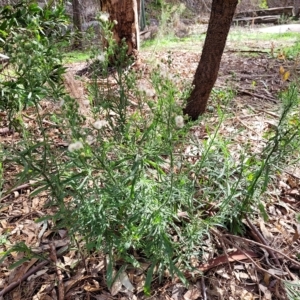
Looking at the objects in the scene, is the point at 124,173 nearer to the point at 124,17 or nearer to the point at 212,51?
the point at 212,51

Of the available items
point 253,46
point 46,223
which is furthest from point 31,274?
point 253,46

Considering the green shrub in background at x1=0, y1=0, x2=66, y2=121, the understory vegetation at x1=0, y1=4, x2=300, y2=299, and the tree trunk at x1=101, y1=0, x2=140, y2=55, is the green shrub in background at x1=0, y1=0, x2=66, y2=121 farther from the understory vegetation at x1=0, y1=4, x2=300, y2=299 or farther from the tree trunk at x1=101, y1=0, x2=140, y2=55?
the tree trunk at x1=101, y1=0, x2=140, y2=55

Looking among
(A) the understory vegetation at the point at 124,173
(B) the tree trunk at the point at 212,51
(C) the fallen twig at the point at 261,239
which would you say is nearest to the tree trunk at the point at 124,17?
(B) the tree trunk at the point at 212,51

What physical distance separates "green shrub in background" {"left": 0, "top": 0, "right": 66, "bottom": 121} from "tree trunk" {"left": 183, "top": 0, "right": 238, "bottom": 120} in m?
1.00

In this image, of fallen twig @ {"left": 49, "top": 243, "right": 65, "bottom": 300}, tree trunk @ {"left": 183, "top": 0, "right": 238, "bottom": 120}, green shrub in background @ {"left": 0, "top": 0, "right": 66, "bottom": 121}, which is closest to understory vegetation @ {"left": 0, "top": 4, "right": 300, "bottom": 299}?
green shrub in background @ {"left": 0, "top": 0, "right": 66, "bottom": 121}

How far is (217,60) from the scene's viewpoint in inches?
88.6

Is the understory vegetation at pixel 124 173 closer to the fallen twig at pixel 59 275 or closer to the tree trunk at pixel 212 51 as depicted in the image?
the fallen twig at pixel 59 275

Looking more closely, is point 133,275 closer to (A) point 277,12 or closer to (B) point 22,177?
(B) point 22,177

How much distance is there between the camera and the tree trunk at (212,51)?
204cm

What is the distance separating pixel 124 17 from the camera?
11.6 ft

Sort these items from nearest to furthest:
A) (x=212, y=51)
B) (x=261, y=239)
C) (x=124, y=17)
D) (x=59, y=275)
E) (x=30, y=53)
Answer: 1. (x=30, y=53)
2. (x=59, y=275)
3. (x=261, y=239)
4. (x=212, y=51)
5. (x=124, y=17)

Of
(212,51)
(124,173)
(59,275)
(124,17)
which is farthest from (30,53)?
(124,17)

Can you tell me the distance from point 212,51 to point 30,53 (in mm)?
1397

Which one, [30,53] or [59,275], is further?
[59,275]
